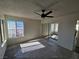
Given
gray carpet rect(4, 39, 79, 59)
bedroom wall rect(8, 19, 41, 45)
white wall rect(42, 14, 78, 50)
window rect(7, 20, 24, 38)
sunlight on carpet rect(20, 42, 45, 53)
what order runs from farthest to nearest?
bedroom wall rect(8, 19, 41, 45), window rect(7, 20, 24, 38), sunlight on carpet rect(20, 42, 45, 53), white wall rect(42, 14, 78, 50), gray carpet rect(4, 39, 79, 59)

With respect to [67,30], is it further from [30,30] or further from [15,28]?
[15,28]

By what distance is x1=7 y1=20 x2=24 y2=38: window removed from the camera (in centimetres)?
587

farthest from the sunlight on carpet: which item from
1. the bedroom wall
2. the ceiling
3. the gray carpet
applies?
the ceiling

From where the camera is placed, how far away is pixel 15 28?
246 inches

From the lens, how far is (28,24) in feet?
23.7

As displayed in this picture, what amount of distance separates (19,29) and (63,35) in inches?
155

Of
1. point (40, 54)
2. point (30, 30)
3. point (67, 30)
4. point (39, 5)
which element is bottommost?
point (40, 54)

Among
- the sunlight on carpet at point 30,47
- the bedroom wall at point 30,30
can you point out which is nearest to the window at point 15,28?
the bedroom wall at point 30,30

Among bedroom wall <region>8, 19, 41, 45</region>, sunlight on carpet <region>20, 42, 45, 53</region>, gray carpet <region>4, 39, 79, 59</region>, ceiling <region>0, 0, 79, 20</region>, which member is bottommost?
gray carpet <region>4, 39, 79, 59</region>

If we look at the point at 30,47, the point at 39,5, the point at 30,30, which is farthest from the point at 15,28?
the point at 39,5

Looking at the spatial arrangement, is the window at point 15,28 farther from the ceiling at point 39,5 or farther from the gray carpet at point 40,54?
the ceiling at point 39,5

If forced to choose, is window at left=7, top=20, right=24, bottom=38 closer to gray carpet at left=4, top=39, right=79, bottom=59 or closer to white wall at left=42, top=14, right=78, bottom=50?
gray carpet at left=4, top=39, right=79, bottom=59

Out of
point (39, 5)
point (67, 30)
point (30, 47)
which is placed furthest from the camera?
point (30, 47)

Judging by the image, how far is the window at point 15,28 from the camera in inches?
231
